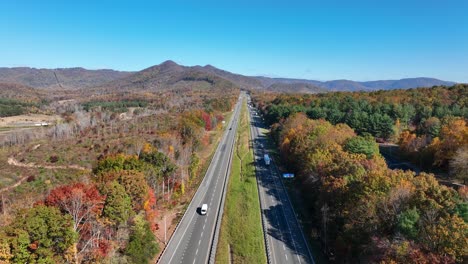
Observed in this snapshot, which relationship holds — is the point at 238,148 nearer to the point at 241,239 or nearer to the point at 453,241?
the point at 241,239

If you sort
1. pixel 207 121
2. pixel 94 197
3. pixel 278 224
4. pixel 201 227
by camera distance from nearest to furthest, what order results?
pixel 94 197, pixel 201 227, pixel 278 224, pixel 207 121

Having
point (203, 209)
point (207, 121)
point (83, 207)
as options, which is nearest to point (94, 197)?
point (83, 207)

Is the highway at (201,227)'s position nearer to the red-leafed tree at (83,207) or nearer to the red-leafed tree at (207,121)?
the red-leafed tree at (83,207)

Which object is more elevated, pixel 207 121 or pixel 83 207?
pixel 83 207

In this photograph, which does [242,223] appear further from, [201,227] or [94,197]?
[94,197]

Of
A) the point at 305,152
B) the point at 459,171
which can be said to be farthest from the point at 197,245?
the point at 459,171

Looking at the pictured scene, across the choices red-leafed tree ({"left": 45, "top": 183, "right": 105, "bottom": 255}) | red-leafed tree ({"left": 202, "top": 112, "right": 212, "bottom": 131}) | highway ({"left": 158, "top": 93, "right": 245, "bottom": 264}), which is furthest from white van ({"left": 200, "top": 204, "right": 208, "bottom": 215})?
red-leafed tree ({"left": 202, "top": 112, "right": 212, "bottom": 131})
